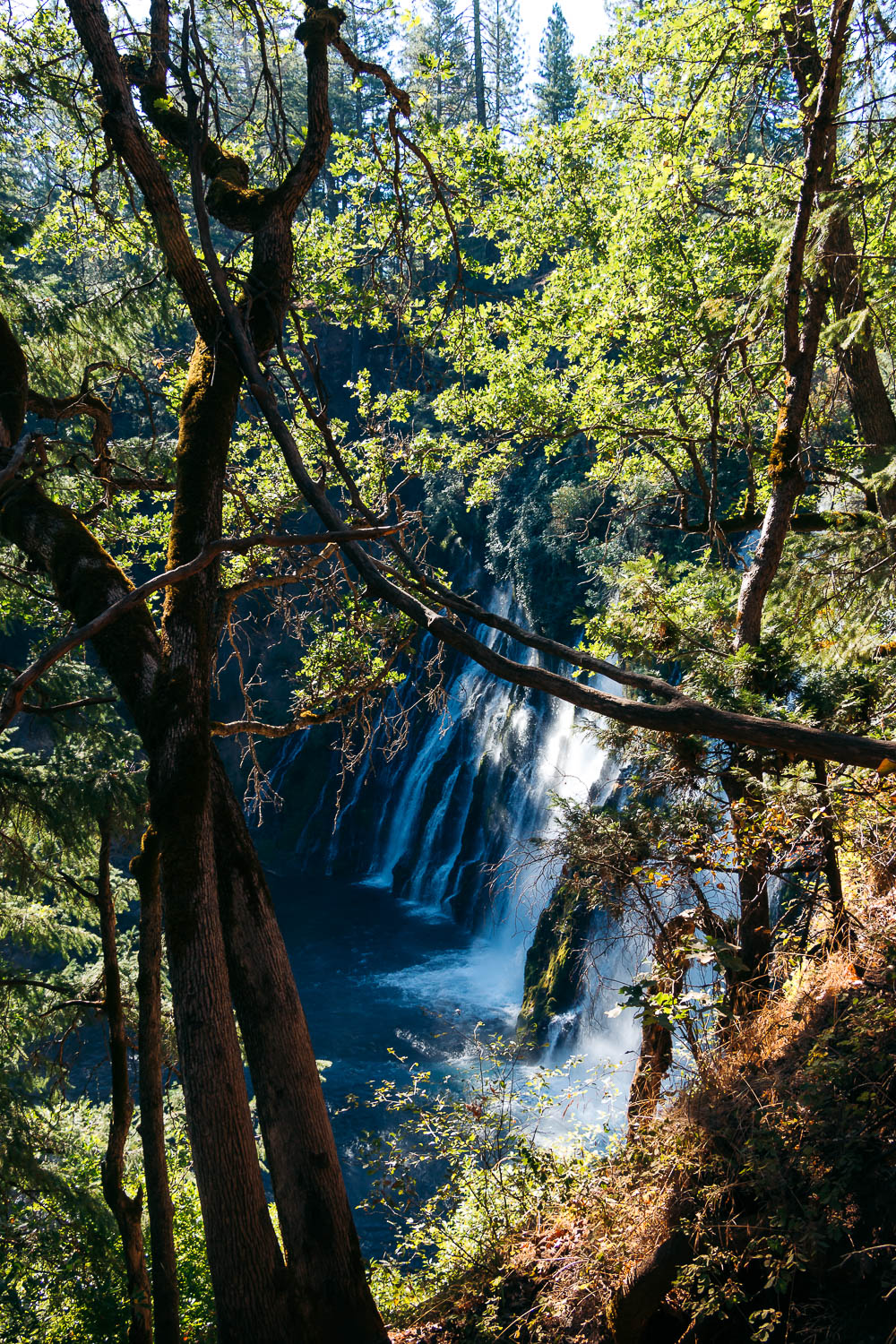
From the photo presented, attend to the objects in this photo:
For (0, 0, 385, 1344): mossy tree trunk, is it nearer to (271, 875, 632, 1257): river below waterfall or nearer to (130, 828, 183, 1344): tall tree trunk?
(130, 828, 183, 1344): tall tree trunk

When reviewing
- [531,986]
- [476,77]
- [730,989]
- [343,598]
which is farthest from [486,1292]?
[476,77]

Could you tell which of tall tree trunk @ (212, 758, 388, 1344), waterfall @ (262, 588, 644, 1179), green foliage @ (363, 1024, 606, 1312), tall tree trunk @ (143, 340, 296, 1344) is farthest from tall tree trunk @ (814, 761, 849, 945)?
waterfall @ (262, 588, 644, 1179)

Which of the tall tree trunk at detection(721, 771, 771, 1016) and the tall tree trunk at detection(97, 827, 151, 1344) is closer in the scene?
the tall tree trunk at detection(721, 771, 771, 1016)

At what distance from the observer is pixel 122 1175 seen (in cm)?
648

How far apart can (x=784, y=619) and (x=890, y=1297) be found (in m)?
3.69

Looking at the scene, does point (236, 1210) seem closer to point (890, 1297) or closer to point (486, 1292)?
point (486, 1292)

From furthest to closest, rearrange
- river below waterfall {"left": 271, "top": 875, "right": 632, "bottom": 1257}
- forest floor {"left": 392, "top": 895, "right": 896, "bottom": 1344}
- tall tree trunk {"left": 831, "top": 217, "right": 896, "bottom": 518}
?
river below waterfall {"left": 271, "top": 875, "right": 632, "bottom": 1257} < tall tree trunk {"left": 831, "top": 217, "right": 896, "bottom": 518} < forest floor {"left": 392, "top": 895, "right": 896, "bottom": 1344}

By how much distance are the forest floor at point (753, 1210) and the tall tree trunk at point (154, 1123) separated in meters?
1.82

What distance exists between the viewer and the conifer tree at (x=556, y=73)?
87.0ft

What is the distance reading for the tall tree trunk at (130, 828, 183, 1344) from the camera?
17.1 feet

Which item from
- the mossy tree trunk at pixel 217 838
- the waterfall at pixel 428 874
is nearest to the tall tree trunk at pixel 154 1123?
the mossy tree trunk at pixel 217 838

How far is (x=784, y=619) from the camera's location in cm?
552

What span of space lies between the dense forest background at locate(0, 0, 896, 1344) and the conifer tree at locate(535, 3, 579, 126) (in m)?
21.2

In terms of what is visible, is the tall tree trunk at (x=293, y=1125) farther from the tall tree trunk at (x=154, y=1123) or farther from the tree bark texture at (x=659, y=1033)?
the tree bark texture at (x=659, y=1033)
